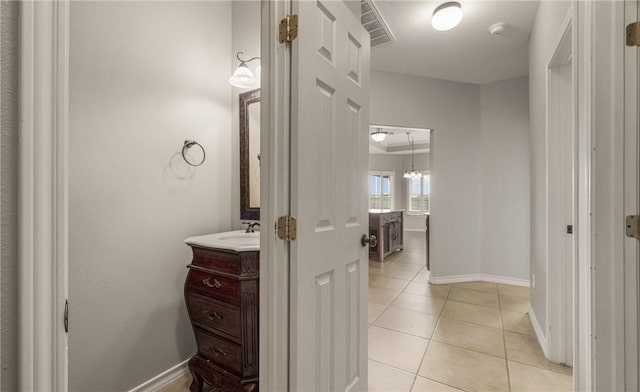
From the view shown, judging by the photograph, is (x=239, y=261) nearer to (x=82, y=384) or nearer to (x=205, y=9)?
(x=82, y=384)

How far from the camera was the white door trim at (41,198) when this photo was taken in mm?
470

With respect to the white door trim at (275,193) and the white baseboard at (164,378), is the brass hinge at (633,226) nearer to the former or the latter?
the white door trim at (275,193)

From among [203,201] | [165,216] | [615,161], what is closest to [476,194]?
[615,161]

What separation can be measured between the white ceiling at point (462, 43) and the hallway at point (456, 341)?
2.79 meters

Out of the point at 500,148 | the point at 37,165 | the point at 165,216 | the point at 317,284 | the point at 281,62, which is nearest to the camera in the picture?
the point at 37,165

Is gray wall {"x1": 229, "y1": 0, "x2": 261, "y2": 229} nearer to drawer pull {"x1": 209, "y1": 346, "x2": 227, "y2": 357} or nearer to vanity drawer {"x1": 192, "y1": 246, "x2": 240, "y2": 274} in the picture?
vanity drawer {"x1": 192, "y1": 246, "x2": 240, "y2": 274}

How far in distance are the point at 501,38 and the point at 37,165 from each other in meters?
3.84

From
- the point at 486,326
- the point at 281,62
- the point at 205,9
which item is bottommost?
the point at 486,326

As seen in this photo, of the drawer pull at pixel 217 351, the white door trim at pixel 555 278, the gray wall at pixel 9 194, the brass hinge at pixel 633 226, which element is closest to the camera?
the gray wall at pixel 9 194

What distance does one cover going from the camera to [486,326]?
2707mm

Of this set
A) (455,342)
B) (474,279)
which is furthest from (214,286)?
(474,279)

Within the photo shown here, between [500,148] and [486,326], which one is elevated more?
[500,148]

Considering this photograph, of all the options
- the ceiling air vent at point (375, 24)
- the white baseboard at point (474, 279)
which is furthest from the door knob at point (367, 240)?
the white baseboard at point (474, 279)

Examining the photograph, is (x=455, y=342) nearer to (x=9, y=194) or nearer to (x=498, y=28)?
(x=9, y=194)
